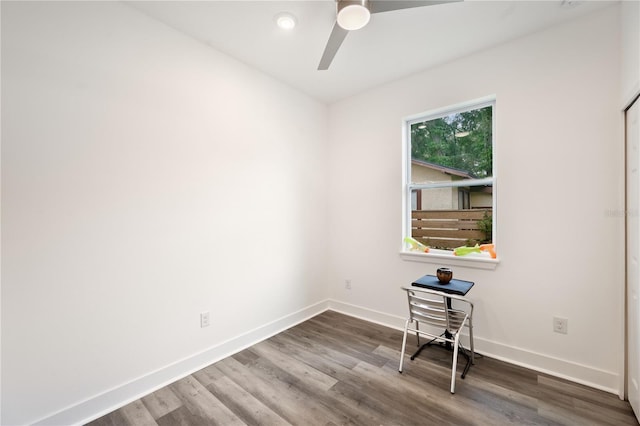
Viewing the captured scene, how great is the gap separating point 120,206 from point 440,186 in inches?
112

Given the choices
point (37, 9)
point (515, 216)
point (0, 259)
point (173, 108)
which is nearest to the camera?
point (0, 259)

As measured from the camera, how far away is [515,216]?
7.54 feet

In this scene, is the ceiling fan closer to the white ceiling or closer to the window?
the white ceiling

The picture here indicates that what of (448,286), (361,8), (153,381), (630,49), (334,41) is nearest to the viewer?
(361,8)

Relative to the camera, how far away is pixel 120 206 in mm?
1866

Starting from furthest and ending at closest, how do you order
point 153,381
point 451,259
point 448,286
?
point 451,259
point 448,286
point 153,381

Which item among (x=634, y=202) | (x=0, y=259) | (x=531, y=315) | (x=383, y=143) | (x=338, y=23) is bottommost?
(x=531, y=315)

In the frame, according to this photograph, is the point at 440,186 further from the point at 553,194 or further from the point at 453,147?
the point at 553,194

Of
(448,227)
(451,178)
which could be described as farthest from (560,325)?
(451,178)

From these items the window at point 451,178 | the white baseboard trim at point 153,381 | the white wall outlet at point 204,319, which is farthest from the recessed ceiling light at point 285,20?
the white baseboard trim at point 153,381

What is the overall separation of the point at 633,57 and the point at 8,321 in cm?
395

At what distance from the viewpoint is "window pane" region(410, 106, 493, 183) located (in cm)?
256

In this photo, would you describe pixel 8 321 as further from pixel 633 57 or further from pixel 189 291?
pixel 633 57

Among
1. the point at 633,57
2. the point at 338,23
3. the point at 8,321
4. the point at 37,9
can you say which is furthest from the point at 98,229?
the point at 633,57
